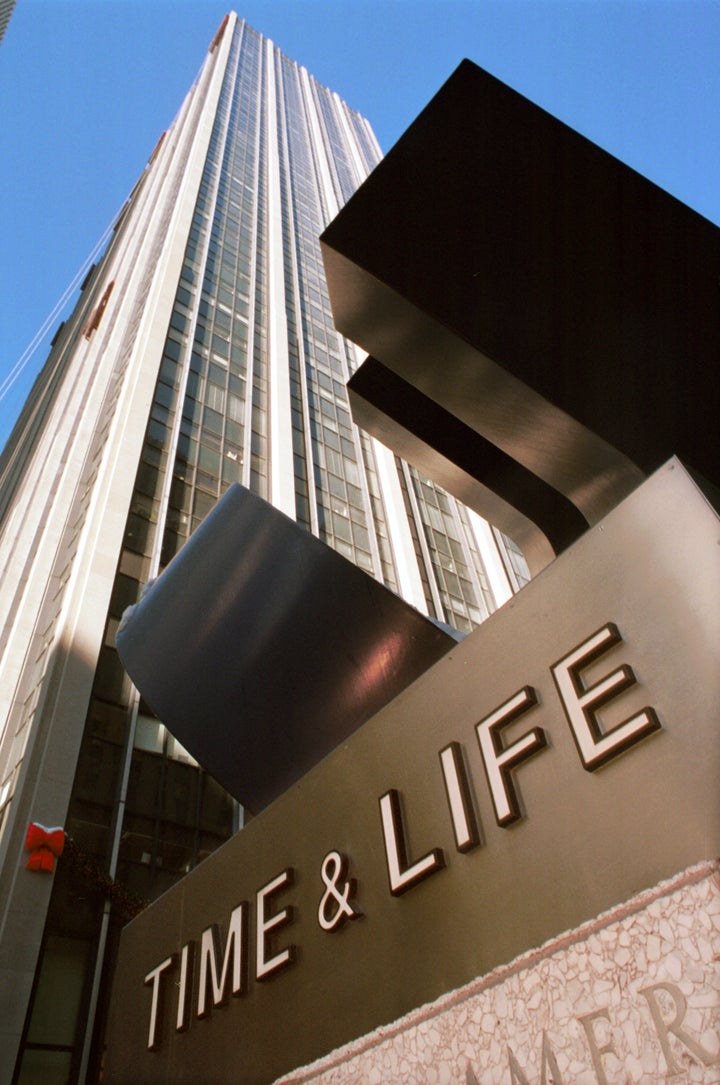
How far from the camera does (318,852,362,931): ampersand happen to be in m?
4.68

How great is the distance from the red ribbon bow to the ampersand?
10.5 meters

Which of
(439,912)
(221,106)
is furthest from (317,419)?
(221,106)

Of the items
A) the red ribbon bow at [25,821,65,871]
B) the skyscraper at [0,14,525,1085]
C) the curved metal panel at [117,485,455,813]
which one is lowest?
the curved metal panel at [117,485,455,813]

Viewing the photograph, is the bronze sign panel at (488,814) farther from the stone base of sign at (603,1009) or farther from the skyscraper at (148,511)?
the skyscraper at (148,511)

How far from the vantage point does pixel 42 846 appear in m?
13.7

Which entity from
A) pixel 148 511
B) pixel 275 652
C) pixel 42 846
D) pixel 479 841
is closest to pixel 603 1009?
pixel 479 841

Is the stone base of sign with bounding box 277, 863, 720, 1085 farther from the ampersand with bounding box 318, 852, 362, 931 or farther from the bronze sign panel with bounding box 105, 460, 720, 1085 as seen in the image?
the ampersand with bounding box 318, 852, 362, 931

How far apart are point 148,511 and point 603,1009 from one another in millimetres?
20594

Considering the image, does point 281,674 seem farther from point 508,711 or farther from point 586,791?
point 586,791

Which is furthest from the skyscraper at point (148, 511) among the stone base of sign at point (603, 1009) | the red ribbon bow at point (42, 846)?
the stone base of sign at point (603, 1009)

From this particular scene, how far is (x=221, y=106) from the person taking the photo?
66.0 meters

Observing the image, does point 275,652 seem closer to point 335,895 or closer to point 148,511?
point 335,895

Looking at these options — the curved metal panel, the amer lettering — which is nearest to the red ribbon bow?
the curved metal panel

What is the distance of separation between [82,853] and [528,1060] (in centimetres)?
1275
